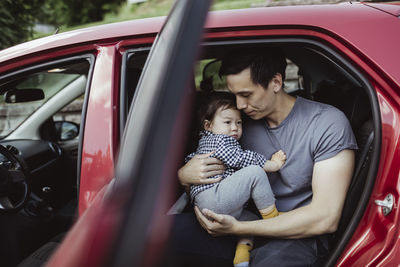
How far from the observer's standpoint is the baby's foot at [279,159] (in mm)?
1733

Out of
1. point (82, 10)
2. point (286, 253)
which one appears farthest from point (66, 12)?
point (286, 253)

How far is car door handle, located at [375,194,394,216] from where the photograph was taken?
47.4 inches

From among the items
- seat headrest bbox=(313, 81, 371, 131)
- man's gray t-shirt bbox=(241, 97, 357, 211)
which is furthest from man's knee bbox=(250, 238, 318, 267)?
seat headrest bbox=(313, 81, 371, 131)

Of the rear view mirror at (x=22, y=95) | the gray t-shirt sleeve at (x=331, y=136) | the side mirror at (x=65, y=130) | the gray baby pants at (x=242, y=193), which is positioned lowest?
the gray baby pants at (x=242, y=193)

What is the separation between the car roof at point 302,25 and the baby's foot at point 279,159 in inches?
26.2

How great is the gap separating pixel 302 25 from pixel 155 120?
1.03 metres

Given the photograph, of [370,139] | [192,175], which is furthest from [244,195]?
[370,139]

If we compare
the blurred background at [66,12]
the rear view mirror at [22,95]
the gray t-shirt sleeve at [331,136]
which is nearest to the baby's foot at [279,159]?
the gray t-shirt sleeve at [331,136]

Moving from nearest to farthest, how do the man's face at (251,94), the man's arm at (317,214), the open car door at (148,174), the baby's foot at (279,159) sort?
the open car door at (148,174) → the man's arm at (317,214) → the baby's foot at (279,159) → the man's face at (251,94)

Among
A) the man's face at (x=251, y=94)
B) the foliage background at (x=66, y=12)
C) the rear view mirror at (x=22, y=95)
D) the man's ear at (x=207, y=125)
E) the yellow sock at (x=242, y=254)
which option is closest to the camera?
the yellow sock at (x=242, y=254)

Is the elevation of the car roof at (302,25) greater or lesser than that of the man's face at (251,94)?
greater

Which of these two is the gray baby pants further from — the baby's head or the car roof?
the car roof

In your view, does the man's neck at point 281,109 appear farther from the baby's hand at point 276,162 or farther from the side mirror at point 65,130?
the side mirror at point 65,130

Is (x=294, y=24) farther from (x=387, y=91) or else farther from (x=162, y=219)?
(x=162, y=219)
